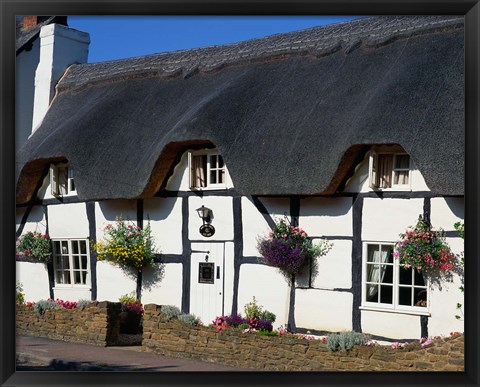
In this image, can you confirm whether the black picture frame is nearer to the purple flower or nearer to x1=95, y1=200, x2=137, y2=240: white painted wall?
the purple flower

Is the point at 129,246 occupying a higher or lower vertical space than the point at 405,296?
higher

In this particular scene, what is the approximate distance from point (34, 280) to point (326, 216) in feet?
16.8

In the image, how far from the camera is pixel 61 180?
46.0 feet

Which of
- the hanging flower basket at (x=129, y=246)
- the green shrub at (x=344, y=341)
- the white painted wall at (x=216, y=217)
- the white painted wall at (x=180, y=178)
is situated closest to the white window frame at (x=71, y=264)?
the hanging flower basket at (x=129, y=246)

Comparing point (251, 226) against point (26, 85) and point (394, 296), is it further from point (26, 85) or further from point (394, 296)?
point (26, 85)

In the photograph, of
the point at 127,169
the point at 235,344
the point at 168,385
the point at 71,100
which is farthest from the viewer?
the point at 71,100

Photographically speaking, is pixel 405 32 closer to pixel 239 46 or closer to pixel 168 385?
pixel 239 46

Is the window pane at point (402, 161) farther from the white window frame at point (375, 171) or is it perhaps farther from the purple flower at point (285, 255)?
the purple flower at point (285, 255)

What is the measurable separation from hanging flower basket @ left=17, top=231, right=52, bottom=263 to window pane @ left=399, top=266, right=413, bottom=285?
568 centimetres

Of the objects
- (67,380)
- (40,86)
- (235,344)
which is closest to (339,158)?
(235,344)

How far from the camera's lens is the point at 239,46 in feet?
44.9

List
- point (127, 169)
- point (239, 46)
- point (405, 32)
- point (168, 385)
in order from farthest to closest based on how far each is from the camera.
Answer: point (239, 46), point (127, 169), point (405, 32), point (168, 385)

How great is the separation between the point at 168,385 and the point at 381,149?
4386 millimetres

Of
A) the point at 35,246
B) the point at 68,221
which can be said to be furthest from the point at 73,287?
the point at 68,221
